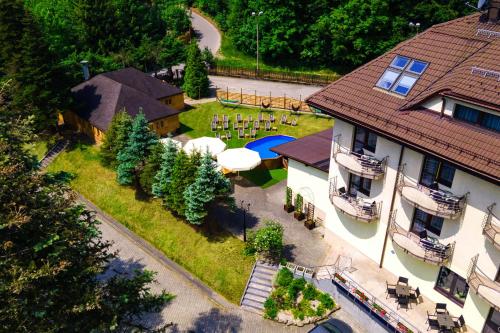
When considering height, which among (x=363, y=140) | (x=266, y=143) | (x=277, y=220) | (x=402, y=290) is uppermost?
(x=363, y=140)

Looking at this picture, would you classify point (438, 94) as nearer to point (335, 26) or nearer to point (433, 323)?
point (433, 323)

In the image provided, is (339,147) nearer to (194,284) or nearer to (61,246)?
(194,284)

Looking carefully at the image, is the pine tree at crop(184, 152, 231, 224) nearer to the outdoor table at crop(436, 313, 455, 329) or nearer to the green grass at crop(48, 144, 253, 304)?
the green grass at crop(48, 144, 253, 304)

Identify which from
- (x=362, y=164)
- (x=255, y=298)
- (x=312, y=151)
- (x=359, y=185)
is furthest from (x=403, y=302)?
(x=312, y=151)

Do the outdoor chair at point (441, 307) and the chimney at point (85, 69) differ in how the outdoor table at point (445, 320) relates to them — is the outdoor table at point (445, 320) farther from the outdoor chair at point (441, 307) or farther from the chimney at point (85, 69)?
the chimney at point (85, 69)

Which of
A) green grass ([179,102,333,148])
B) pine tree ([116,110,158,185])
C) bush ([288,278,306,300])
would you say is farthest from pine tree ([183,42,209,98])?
bush ([288,278,306,300])

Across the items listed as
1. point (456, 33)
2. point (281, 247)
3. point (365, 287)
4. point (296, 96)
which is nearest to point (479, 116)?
point (456, 33)
